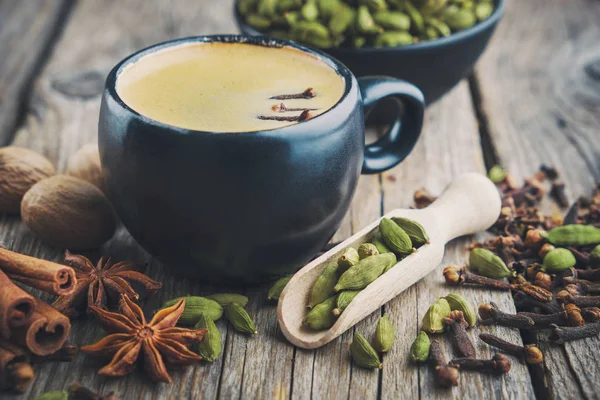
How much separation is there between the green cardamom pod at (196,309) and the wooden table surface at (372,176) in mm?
34

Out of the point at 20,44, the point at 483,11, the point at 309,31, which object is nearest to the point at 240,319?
the point at 309,31

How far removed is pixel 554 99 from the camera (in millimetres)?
2375

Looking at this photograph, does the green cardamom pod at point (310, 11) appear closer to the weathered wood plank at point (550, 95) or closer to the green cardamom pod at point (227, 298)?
the weathered wood plank at point (550, 95)

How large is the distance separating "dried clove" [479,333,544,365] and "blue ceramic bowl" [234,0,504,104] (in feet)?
2.91

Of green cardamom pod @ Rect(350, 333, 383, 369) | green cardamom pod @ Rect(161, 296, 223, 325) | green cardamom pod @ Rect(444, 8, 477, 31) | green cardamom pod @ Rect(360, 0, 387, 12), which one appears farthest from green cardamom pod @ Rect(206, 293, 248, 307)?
green cardamom pod @ Rect(444, 8, 477, 31)

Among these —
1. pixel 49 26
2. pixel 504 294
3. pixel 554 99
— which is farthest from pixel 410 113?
pixel 49 26

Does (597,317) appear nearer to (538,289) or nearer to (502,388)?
(538,289)

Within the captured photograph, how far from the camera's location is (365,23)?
1901 millimetres

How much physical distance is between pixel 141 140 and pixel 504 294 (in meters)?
0.82

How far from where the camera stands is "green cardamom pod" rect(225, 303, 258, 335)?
130cm

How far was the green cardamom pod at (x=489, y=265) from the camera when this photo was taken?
148 centimetres

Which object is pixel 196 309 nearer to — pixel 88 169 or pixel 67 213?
pixel 67 213

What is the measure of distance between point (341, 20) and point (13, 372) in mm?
1263

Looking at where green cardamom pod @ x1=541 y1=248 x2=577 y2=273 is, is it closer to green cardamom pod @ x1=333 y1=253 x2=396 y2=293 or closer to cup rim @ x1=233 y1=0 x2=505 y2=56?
green cardamom pod @ x1=333 y1=253 x2=396 y2=293
